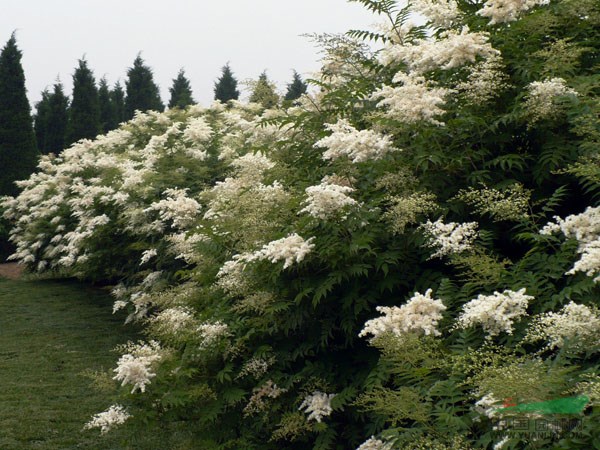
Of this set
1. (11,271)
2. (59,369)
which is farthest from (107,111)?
(59,369)

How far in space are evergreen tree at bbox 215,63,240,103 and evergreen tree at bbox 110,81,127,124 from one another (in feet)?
19.2

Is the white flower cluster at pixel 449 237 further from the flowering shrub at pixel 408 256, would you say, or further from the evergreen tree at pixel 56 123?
the evergreen tree at pixel 56 123

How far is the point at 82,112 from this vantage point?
2850cm

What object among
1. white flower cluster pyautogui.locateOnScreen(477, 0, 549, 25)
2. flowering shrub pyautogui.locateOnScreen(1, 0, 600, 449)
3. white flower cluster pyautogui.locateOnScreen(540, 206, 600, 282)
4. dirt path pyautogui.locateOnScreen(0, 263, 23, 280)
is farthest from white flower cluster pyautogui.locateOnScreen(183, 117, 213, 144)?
dirt path pyautogui.locateOnScreen(0, 263, 23, 280)

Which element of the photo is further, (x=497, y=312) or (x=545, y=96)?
(x=545, y=96)

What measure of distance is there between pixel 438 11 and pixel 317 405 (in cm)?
342

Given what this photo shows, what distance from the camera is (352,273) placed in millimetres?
4281

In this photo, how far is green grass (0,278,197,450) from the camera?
269 inches

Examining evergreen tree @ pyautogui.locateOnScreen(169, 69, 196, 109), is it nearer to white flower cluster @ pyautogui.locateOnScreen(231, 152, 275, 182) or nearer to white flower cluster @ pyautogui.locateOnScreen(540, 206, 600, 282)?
white flower cluster @ pyautogui.locateOnScreen(231, 152, 275, 182)

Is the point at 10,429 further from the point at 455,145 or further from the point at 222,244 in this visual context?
the point at 455,145

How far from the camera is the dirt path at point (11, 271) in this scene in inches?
788

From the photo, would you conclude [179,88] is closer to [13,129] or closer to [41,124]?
[41,124]

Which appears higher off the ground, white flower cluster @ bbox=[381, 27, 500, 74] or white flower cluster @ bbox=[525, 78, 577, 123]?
white flower cluster @ bbox=[381, 27, 500, 74]

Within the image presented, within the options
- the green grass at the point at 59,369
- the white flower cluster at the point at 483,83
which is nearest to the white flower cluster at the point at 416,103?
the white flower cluster at the point at 483,83
